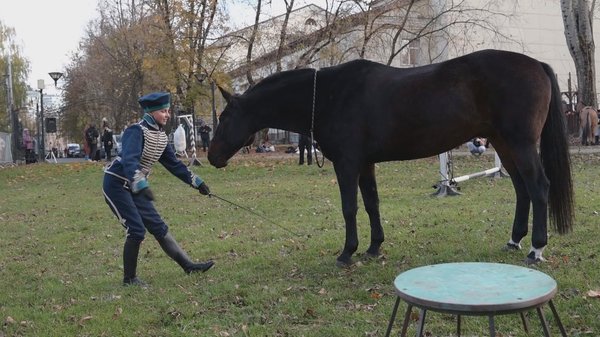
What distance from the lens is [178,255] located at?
6.18 m

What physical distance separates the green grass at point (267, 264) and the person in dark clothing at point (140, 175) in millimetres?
467

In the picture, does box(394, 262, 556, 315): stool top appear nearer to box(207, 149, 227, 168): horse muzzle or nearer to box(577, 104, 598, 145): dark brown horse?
box(207, 149, 227, 168): horse muzzle

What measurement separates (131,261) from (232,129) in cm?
161

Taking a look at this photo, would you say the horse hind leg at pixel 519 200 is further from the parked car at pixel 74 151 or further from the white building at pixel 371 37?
the parked car at pixel 74 151

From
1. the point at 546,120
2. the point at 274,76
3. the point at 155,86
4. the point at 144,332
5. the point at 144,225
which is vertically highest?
the point at 155,86

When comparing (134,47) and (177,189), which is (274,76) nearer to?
(177,189)

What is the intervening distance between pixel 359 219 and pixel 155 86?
30.0 metres

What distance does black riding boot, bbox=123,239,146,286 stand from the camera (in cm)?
590

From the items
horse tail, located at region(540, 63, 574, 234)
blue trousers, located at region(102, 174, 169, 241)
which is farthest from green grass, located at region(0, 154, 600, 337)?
blue trousers, located at region(102, 174, 169, 241)

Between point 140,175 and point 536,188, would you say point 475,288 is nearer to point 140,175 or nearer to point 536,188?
point 536,188

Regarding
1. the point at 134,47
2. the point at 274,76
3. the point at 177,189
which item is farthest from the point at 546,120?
the point at 134,47

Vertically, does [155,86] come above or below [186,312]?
above

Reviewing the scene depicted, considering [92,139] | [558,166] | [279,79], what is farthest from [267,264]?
[92,139]

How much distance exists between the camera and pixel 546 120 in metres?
5.80
